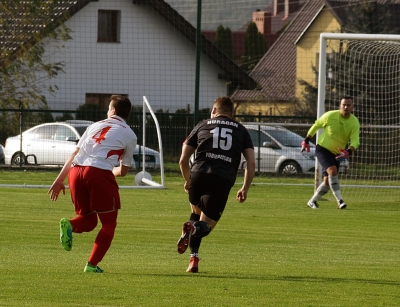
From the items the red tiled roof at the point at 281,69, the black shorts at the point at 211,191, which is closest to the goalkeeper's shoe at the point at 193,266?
the black shorts at the point at 211,191

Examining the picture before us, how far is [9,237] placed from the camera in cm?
1130

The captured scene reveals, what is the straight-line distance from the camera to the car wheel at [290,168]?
24.9 m

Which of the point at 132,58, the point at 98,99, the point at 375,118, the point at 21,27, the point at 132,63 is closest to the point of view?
the point at 375,118

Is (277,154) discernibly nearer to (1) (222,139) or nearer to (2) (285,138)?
(2) (285,138)

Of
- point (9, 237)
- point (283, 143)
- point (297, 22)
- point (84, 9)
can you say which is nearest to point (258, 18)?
point (297, 22)

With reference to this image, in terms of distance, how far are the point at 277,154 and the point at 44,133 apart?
5.90 metres

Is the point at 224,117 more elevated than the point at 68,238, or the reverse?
the point at 224,117

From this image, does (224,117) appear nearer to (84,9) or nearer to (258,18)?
(84,9)

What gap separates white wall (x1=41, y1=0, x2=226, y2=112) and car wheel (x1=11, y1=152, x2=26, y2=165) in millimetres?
6225

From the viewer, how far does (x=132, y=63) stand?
3288cm

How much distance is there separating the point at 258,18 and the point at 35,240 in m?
56.2

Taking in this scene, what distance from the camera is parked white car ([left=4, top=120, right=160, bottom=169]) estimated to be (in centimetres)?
2422

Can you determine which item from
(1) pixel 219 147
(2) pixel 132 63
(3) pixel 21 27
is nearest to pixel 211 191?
(1) pixel 219 147

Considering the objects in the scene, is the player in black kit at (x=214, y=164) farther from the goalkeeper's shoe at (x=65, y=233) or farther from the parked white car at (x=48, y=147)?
the parked white car at (x=48, y=147)
